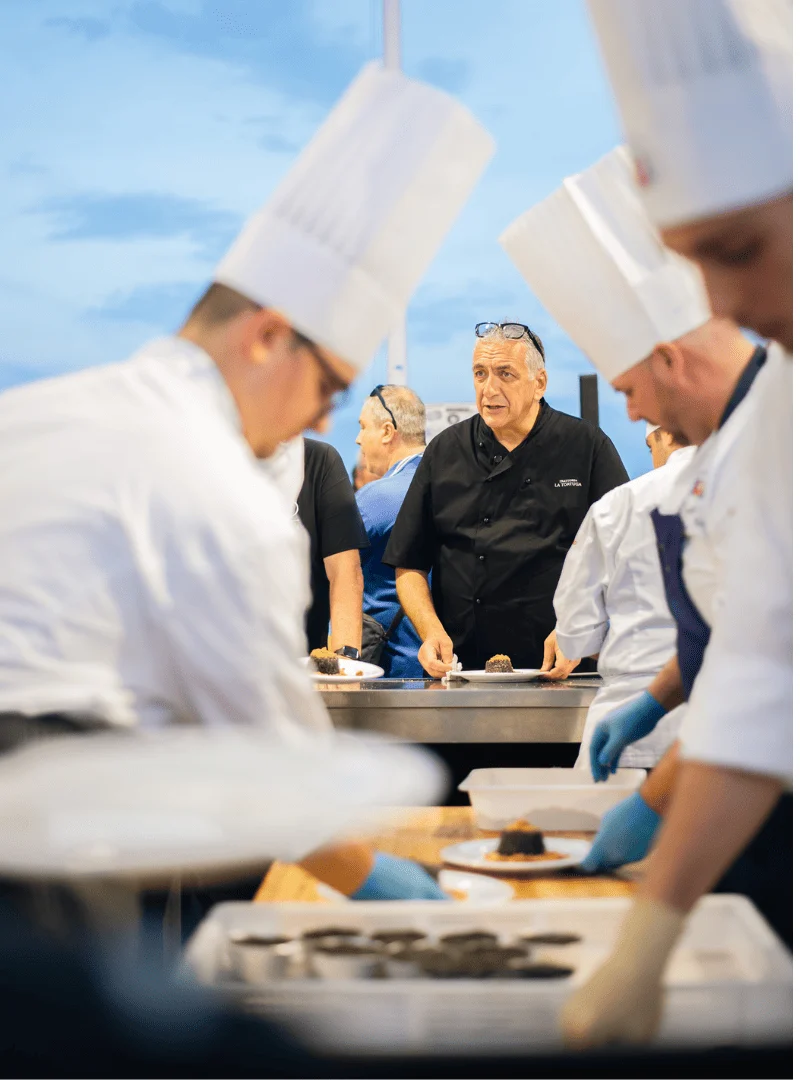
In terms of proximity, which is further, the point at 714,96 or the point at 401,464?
the point at 401,464

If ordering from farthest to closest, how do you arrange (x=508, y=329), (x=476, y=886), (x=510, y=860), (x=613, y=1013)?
(x=508, y=329)
(x=510, y=860)
(x=476, y=886)
(x=613, y=1013)

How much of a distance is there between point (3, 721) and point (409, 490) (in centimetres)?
240

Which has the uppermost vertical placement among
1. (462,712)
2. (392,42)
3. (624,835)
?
(392,42)

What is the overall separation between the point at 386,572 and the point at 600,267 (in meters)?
2.46

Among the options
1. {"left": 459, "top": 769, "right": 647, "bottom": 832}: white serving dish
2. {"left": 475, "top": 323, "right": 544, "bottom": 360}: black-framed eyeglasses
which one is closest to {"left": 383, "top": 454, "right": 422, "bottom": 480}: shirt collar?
{"left": 475, "top": 323, "right": 544, "bottom": 360}: black-framed eyeglasses

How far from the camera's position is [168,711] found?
2.88 ft

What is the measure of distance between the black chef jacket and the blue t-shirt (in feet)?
0.88

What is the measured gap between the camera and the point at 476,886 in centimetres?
117

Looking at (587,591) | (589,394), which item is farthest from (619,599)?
(589,394)

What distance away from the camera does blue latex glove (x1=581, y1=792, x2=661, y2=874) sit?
1072mm

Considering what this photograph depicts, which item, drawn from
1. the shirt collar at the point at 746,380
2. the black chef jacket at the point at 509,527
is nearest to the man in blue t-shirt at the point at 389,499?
the black chef jacket at the point at 509,527

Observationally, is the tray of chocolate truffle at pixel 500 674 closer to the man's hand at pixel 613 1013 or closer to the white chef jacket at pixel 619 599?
the white chef jacket at pixel 619 599

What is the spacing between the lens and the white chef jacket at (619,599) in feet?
6.53

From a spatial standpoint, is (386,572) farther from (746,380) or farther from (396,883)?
(746,380)
